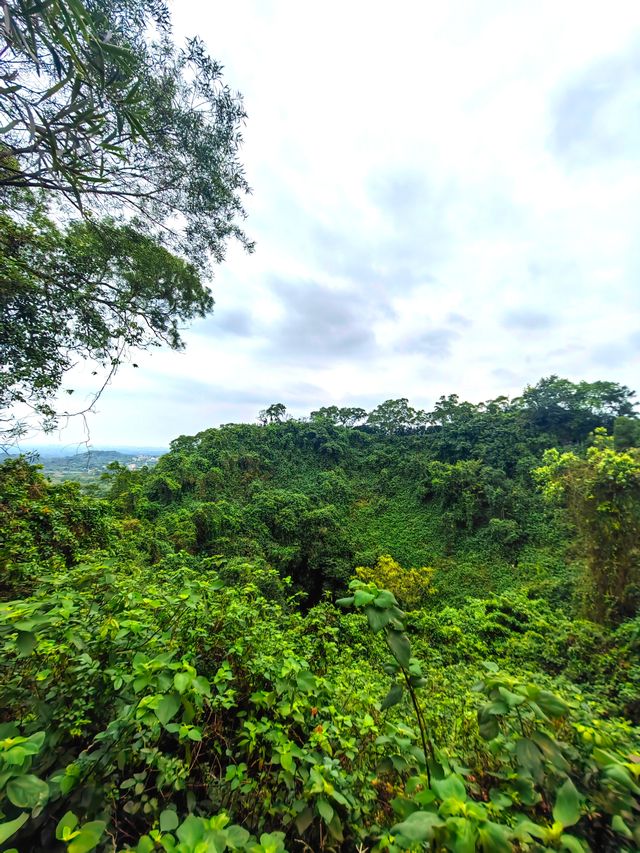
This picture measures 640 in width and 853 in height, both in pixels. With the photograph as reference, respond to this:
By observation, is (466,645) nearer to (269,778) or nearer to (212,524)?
(269,778)

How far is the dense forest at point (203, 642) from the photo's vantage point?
32.4 inches

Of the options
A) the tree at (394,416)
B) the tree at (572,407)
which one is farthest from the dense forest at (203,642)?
the tree at (394,416)

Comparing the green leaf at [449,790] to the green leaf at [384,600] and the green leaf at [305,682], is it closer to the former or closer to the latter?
the green leaf at [384,600]

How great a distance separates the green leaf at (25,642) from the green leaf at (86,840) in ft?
1.74

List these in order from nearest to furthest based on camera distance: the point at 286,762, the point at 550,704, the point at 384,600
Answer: the point at 550,704
the point at 384,600
the point at 286,762

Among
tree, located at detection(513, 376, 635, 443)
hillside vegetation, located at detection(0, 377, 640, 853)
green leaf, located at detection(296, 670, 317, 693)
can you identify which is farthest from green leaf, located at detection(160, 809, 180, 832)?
tree, located at detection(513, 376, 635, 443)

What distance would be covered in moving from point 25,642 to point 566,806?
1.57 meters

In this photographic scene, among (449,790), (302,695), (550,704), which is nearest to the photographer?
(449,790)

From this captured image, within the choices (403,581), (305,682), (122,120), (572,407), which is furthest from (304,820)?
(572,407)

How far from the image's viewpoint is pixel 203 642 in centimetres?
172

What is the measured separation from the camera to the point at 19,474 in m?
5.06

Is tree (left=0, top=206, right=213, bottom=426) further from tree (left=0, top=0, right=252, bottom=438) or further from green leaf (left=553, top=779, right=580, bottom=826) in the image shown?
green leaf (left=553, top=779, right=580, bottom=826)

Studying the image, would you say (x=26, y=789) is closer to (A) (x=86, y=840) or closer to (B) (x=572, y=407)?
(A) (x=86, y=840)

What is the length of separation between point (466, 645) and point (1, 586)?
256 inches
